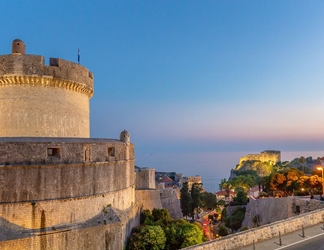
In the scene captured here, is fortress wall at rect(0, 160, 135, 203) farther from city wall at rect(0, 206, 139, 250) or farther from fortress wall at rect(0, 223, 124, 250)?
fortress wall at rect(0, 223, 124, 250)

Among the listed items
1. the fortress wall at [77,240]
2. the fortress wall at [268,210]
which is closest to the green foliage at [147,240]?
the fortress wall at [77,240]

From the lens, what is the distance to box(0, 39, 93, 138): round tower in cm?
1508

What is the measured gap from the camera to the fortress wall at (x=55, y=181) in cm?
1177

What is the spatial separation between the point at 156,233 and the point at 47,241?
615 centimetres

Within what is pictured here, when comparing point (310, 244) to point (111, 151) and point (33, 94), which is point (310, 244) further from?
point (33, 94)

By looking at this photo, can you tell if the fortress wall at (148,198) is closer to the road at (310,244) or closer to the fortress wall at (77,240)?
the fortress wall at (77,240)

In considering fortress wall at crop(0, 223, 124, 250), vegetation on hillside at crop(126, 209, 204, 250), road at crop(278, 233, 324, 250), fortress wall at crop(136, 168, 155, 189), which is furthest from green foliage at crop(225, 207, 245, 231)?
fortress wall at crop(0, 223, 124, 250)

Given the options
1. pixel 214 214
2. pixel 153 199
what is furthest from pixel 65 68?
pixel 214 214

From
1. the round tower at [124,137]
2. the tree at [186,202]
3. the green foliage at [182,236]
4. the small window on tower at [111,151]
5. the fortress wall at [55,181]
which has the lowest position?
the tree at [186,202]

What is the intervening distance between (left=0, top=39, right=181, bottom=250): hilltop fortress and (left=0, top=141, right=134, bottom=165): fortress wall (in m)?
0.04

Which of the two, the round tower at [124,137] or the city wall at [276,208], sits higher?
the round tower at [124,137]

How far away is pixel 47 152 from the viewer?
496 inches

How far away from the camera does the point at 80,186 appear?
13469 mm

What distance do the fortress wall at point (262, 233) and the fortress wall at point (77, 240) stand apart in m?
4.83
